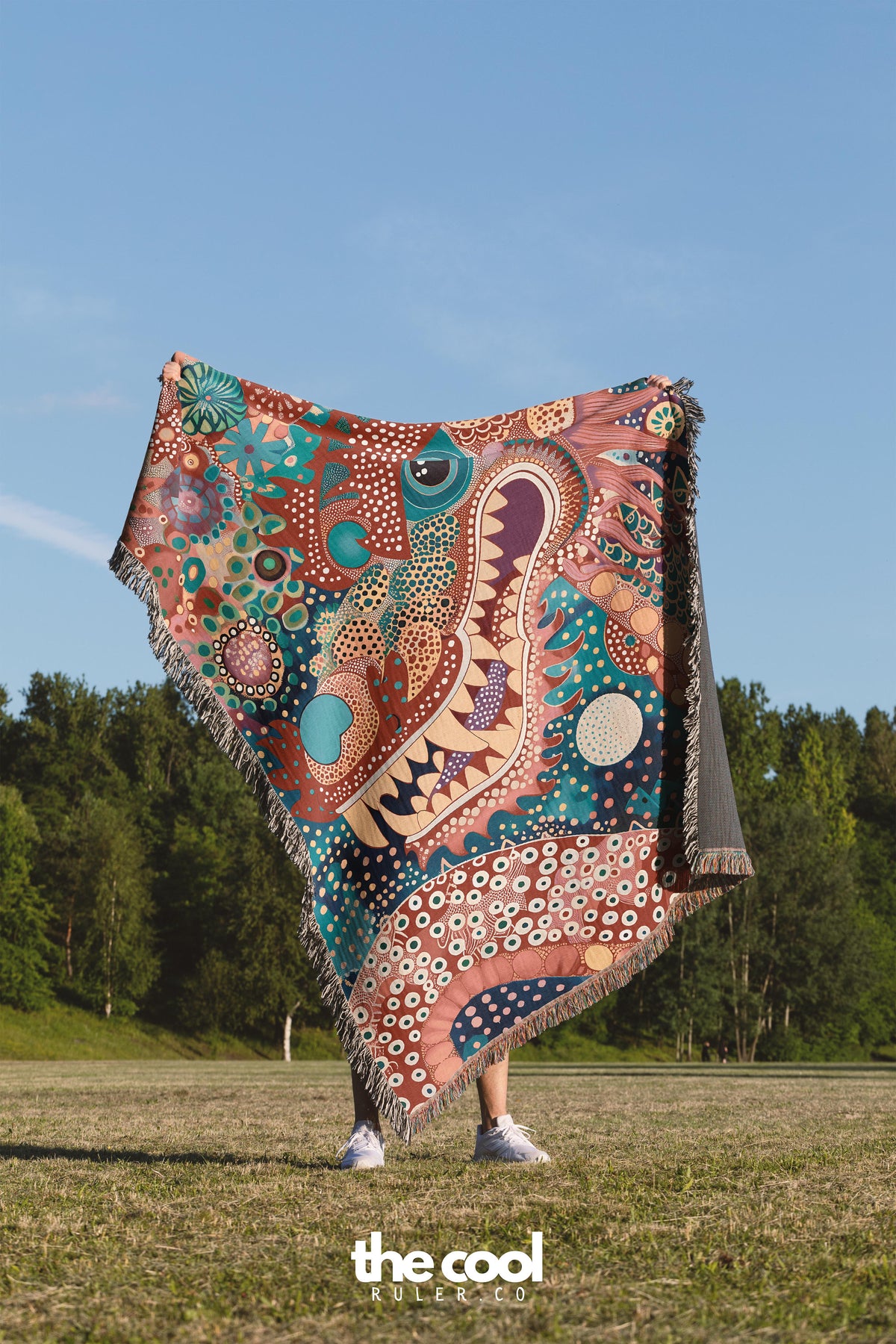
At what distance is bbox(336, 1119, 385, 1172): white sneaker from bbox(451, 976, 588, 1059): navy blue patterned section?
0.50 metres

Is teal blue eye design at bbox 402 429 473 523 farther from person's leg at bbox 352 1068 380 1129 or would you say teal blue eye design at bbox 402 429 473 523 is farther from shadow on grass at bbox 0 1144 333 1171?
shadow on grass at bbox 0 1144 333 1171

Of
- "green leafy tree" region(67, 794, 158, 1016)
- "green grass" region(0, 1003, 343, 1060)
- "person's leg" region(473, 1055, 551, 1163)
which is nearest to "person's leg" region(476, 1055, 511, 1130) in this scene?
"person's leg" region(473, 1055, 551, 1163)

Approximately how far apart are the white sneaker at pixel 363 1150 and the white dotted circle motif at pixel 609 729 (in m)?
1.85

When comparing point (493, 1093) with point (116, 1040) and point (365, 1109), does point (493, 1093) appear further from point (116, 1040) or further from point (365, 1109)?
point (116, 1040)

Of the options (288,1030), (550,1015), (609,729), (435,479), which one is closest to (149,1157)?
(550,1015)

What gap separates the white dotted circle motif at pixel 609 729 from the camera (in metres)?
5.27

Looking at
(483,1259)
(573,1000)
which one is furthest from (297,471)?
(483,1259)

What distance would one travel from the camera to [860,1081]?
1533 centimetres

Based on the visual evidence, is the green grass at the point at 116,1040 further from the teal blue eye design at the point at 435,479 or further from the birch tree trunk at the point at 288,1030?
the teal blue eye design at the point at 435,479

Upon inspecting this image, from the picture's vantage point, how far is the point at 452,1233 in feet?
10.5

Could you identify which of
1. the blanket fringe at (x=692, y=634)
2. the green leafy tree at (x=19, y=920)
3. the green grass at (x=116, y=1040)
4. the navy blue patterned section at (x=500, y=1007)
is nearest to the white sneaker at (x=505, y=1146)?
the navy blue patterned section at (x=500, y=1007)

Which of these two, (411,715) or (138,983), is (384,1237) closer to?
(411,715)

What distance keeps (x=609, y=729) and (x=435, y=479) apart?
145 cm

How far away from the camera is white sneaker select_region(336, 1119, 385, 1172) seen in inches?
185
